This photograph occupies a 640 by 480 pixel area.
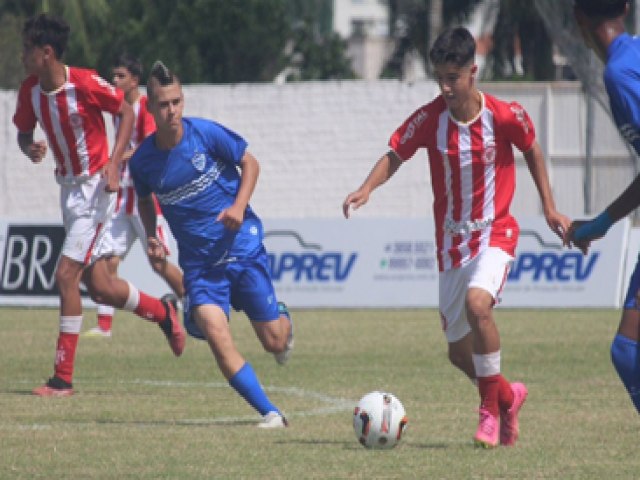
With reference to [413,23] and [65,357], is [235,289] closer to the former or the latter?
[65,357]

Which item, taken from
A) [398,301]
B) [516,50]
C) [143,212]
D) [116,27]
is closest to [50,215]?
[398,301]

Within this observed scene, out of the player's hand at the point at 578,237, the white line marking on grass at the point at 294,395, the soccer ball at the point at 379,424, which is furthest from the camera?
the white line marking on grass at the point at 294,395

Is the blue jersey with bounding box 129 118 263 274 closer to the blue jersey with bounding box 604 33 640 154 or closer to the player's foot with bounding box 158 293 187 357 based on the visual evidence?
the player's foot with bounding box 158 293 187 357

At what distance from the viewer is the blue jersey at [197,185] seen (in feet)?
30.6

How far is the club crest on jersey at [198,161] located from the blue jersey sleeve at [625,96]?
3498mm

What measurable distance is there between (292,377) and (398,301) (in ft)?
22.9

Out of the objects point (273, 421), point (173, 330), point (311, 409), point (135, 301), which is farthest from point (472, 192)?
point (135, 301)

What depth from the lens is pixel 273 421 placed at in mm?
9133

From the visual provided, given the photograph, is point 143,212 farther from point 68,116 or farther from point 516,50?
point 516,50

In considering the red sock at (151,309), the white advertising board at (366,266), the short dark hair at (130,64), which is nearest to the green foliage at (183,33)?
the white advertising board at (366,266)

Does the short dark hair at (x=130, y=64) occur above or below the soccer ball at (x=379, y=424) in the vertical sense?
above

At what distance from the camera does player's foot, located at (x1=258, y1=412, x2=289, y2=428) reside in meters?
9.12

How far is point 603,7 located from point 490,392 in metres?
2.69

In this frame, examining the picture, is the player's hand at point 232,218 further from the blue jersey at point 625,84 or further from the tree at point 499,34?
the tree at point 499,34
